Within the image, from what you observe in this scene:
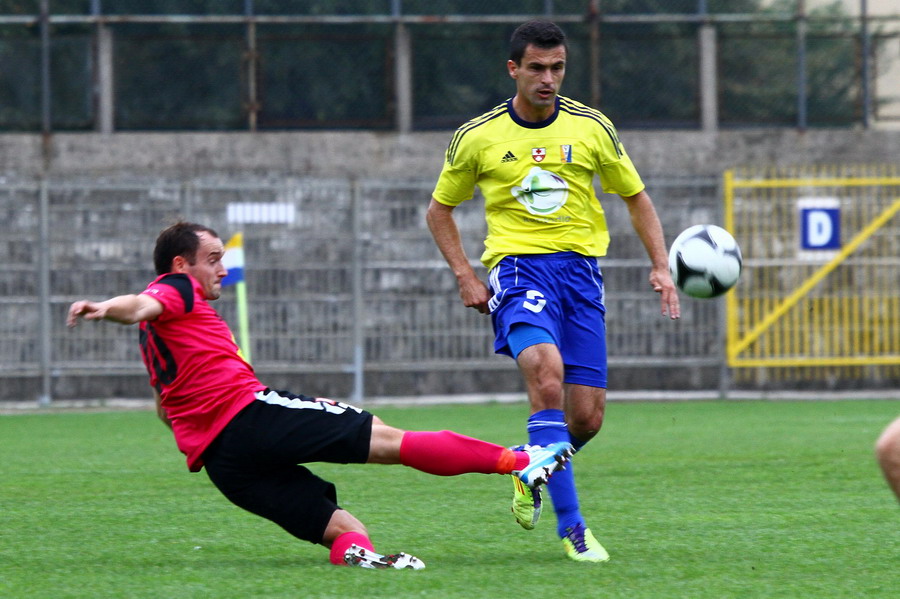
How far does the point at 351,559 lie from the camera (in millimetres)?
5148

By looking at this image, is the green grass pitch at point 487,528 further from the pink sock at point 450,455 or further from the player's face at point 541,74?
the player's face at point 541,74

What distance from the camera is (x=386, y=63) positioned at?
16562 millimetres

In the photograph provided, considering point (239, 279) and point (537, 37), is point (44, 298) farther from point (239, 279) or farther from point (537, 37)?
point (537, 37)

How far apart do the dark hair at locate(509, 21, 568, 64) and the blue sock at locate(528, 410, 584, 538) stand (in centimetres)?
150

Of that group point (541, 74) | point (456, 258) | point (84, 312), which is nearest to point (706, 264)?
point (456, 258)

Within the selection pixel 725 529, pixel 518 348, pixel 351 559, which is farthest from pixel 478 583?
pixel 725 529

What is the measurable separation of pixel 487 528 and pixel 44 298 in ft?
33.1

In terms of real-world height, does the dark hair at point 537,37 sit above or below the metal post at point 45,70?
below

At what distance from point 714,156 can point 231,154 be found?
5.66 meters

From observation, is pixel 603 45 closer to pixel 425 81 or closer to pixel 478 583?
pixel 425 81

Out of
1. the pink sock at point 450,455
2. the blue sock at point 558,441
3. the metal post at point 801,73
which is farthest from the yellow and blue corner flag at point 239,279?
the pink sock at point 450,455

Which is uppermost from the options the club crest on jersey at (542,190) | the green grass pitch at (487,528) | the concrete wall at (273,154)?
the concrete wall at (273,154)

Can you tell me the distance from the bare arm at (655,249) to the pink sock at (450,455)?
1.05 metres

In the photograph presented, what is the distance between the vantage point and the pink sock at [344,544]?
5.18 m
